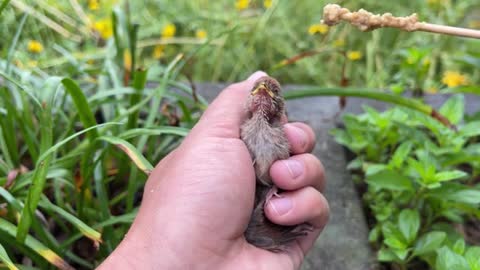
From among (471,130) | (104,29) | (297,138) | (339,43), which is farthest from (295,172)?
(104,29)

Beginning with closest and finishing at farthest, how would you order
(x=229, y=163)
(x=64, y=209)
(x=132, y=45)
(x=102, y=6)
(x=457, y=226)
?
(x=229, y=163) < (x=64, y=209) < (x=457, y=226) < (x=132, y=45) < (x=102, y=6)

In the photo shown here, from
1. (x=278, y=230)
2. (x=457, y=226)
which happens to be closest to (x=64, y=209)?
(x=278, y=230)

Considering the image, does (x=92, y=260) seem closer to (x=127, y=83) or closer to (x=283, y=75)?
(x=127, y=83)

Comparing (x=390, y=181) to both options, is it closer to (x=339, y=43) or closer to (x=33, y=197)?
(x=33, y=197)

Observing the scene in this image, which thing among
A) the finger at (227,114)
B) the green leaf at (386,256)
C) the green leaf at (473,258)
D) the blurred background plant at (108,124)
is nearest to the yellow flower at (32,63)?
the blurred background plant at (108,124)

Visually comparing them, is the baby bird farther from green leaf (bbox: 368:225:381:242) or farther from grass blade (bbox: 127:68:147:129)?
grass blade (bbox: 127:68:147:129)

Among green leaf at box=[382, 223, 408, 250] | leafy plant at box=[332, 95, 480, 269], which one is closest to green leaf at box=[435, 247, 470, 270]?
leafy plant at box=[332, 95, 480, 269]
